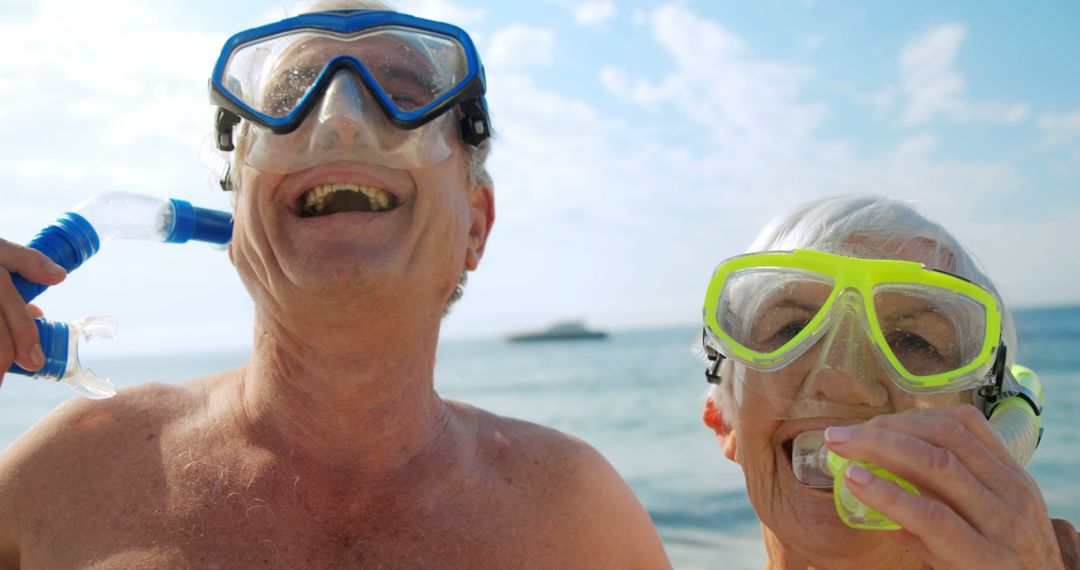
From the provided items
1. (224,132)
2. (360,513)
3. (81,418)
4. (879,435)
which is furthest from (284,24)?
(879,435)

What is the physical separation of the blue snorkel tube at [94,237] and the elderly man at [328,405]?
15cm

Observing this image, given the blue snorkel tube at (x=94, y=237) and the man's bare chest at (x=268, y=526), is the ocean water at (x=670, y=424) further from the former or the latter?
the blue snorkel tube at (x=94, y=237)

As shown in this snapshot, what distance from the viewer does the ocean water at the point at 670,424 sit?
8094 mm

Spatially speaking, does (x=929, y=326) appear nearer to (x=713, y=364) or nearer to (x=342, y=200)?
(x=713, y=364)

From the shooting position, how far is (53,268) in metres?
1.84

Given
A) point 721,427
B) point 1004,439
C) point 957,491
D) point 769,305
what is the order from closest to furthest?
point 957,491 < point 1004,439 < point 769,305 < point 721,427

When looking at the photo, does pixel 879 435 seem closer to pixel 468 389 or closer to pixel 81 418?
pixel 81 418

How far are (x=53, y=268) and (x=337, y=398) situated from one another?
799 millimetres

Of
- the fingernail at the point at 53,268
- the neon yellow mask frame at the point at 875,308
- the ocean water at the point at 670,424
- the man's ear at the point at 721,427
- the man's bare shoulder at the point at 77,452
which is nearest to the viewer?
the fingernail at the point at 53,268

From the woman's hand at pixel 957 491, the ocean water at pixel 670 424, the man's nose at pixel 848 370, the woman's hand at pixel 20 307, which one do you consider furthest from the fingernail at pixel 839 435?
the woman's hand at pixel 20 307

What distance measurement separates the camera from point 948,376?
1967 mm

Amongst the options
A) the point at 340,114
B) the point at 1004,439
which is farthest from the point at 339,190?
the point at 1004,439

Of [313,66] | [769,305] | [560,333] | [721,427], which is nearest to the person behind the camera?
[769,305]

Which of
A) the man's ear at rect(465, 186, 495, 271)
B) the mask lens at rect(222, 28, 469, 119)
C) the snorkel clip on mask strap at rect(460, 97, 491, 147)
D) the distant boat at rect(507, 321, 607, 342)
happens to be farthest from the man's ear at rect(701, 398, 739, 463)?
the distant boat at rect(507, 321, 607, 342)
